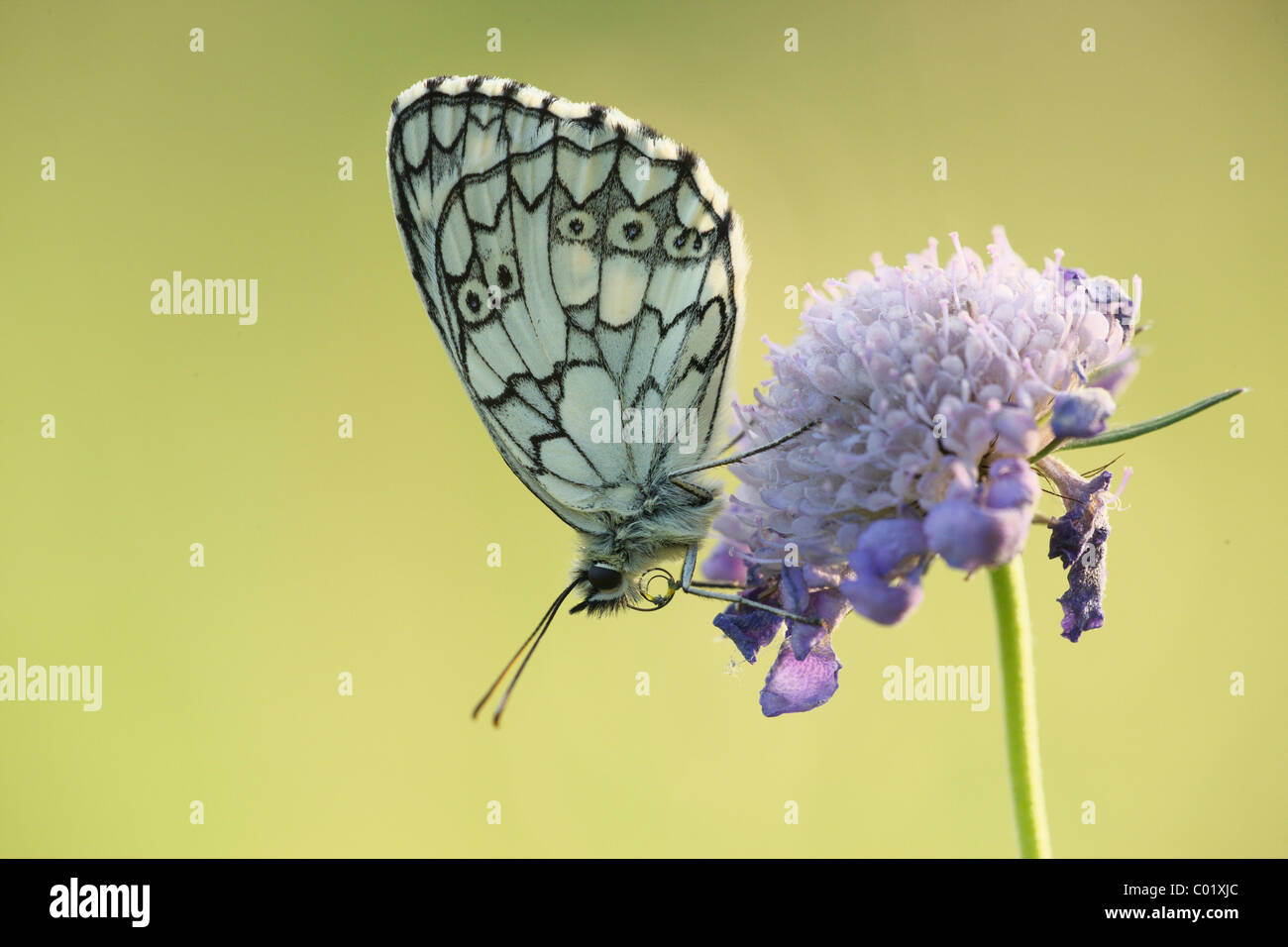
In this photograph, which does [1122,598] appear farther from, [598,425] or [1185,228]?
[598,425]

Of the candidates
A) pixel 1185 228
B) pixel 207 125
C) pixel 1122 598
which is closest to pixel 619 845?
pixel 1122 598

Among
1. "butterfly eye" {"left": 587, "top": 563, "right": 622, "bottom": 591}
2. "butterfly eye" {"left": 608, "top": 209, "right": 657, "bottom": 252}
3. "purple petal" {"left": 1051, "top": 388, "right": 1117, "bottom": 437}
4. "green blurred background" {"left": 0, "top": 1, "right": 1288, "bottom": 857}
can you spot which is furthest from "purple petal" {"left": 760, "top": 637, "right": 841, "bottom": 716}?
"green blurred background" {"left": 0, "top": 1, "right": 1288, "bottom": 857}

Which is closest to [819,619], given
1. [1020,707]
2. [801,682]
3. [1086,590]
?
[801,682]

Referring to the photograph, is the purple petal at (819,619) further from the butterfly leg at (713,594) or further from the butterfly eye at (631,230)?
the butterfly eye at (631,230)

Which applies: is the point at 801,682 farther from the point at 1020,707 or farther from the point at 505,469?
the point at 505,469

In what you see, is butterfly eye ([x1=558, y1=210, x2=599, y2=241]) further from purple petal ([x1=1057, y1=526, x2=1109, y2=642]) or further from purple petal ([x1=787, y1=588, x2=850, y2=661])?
purple petal ([x1=1057, y1=526, x2=1109, y2=642])

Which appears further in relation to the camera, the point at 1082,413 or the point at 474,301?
the point at 474,301
